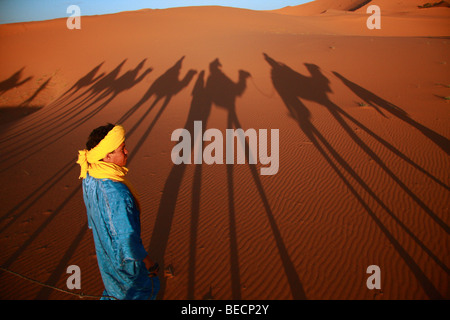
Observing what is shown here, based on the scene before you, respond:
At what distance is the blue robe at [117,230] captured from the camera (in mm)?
1854

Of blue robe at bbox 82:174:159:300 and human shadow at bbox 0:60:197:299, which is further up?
blue robe at bbox 82:174:159:300

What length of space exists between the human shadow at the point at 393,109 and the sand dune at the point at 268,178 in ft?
0.22

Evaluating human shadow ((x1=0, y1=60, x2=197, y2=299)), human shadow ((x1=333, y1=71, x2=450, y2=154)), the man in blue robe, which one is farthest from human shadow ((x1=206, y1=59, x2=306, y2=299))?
human shadow ((x1=333, y1=71, x2=450, y2=154))

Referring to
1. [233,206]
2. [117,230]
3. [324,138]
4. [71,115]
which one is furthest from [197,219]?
[71,115]

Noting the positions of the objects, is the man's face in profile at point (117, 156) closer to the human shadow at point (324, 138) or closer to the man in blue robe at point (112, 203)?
the man in blue robe at point (112, 203)

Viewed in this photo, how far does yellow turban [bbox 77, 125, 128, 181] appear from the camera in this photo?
1891 millimetres

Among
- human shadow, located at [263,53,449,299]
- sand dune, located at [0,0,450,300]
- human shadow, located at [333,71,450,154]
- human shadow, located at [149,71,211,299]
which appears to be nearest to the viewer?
sand dune, located at [0,0,450,300]

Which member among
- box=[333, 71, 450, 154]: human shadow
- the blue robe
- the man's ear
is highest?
box=[333, 71, 450, 154]: human shadow

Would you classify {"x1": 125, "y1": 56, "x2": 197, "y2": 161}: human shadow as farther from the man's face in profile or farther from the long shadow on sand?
the man's face in profile

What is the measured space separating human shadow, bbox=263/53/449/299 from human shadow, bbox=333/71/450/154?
114 centimetres

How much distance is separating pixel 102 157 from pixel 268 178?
185 inches

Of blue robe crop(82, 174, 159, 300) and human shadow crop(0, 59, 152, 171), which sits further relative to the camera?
human shadow crop(0, 59, 152, 171)

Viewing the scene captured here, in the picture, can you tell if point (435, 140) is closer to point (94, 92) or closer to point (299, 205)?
point (299, 205)

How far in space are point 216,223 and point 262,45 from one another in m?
17.9
